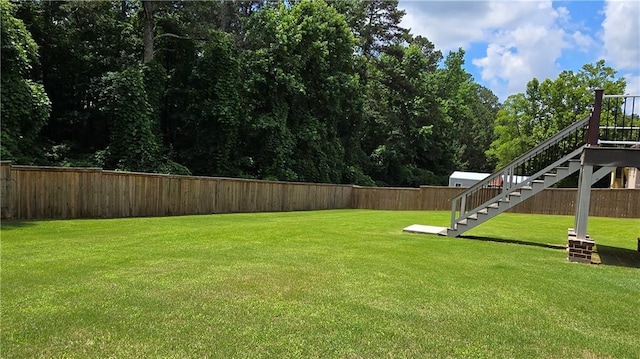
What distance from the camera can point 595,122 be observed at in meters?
8.23

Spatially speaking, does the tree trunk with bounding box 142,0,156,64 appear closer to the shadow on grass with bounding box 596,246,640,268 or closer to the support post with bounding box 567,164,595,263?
the support post with bounding box 567,164,595,263

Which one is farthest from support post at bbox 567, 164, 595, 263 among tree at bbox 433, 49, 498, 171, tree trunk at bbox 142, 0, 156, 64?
tree at bbox 433, 49, 498, 171

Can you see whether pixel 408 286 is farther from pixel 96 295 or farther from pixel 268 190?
pixel 268 190

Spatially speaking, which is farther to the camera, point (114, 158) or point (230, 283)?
point (114, 158)

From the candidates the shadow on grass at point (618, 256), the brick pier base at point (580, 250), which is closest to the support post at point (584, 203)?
the brick pier base at point (580, 250)

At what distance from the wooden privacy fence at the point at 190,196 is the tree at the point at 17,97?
305cm

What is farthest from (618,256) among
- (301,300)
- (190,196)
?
(190,196)

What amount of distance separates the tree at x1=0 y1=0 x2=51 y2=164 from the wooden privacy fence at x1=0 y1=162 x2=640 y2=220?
10.0ft

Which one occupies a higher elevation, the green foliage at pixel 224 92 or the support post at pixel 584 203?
the green foliage at pixel 224 92

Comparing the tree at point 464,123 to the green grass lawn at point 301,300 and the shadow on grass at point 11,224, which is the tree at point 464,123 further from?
the shadow on grass at point 11,224

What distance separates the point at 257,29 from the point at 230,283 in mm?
20994

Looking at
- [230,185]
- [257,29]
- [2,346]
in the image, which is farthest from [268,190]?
[2,346]

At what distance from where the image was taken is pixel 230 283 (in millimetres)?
5219

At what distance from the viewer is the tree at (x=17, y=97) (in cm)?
1292
